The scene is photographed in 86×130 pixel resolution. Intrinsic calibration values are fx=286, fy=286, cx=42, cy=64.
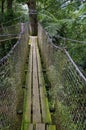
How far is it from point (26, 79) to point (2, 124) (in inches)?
82.5

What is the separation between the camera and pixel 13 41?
25.6 ft

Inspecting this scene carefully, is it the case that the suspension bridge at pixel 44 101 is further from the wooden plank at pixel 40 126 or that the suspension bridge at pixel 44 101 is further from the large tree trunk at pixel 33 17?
the large tree trunk at pixel 33 17

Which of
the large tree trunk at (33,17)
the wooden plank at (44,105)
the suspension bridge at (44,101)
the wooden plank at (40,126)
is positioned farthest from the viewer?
the large tree trunk at (33,17)

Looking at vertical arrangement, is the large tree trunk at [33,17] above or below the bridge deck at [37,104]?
above

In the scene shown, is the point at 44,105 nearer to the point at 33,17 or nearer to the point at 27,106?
the point at 27,106

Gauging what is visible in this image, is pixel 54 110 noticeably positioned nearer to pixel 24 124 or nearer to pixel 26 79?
pixel 24 124

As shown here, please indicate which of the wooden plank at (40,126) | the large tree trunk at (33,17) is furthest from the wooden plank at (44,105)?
the large tree trunk at (33,17)

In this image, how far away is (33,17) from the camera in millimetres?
10430

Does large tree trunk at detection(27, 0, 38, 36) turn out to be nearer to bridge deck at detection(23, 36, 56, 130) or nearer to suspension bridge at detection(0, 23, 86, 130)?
bridge deck at detection(23, 36, 56, 130)

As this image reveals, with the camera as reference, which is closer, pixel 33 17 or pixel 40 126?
pixel 40 126

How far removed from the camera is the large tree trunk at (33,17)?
10109mm

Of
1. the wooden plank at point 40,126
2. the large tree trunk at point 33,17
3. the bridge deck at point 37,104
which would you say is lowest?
the wooden plank at point 40,126

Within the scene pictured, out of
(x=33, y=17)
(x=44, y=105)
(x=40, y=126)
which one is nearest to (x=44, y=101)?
(x=44, y=105)

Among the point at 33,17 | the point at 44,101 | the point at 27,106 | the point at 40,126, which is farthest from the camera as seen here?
the point at 33,17
